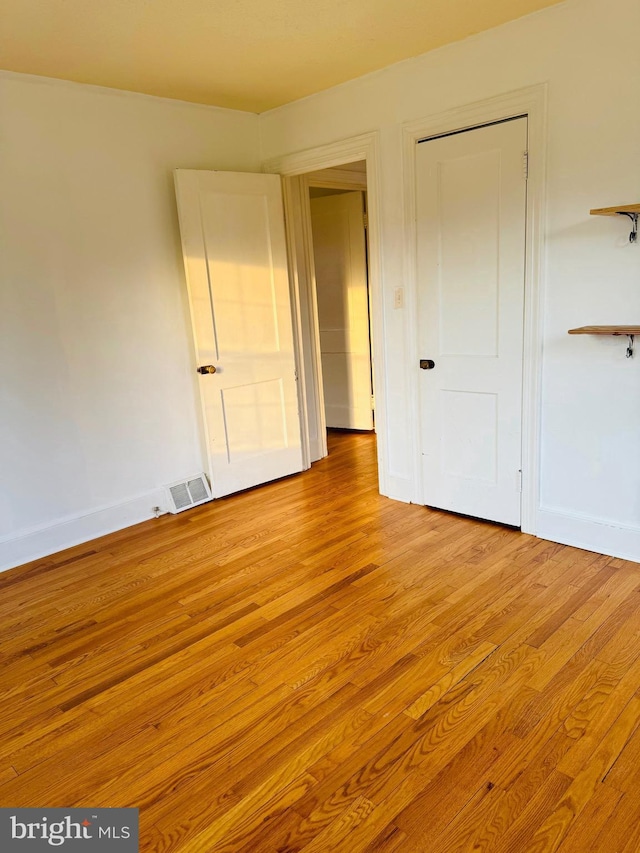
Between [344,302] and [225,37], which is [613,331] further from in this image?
[344,302]

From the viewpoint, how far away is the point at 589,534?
3062 mm

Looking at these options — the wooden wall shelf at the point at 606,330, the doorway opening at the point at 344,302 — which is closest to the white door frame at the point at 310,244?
the doorway opening at the point at 344,302

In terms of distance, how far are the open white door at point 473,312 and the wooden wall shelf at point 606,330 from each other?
0.38m

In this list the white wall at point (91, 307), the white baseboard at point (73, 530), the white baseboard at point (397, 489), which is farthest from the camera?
the white baseboard at point (397, 489)

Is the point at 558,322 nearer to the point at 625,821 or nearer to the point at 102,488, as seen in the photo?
the point at 625,821

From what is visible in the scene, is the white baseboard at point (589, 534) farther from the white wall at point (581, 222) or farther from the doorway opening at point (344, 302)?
the doorway opening at point (344, 302)

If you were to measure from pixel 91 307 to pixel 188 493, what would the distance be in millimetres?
1341

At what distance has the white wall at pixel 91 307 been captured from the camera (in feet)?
10.8

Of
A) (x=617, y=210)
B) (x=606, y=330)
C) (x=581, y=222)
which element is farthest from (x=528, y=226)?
(x=606, y=330)

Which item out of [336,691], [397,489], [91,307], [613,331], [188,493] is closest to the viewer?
[336,691]

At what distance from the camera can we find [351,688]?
2.17 metres

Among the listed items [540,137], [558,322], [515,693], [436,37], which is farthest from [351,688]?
[436,37]

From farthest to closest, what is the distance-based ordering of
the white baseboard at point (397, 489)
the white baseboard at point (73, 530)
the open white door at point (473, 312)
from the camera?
1. the white baseboard at point (397, 489)
2. the white baseboard at point (73, 530)
3. the open white door at point (473, 312)

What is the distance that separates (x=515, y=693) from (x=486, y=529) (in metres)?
1.40
